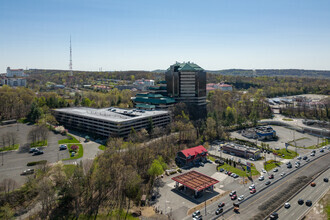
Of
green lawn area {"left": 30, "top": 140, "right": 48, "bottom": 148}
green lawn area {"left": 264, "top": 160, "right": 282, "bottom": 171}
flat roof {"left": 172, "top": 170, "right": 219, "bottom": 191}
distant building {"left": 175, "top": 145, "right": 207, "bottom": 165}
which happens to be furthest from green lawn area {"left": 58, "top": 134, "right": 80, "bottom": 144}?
green lawn area {"left": 264, "top": 160, "right": 282, "bottom": 171}

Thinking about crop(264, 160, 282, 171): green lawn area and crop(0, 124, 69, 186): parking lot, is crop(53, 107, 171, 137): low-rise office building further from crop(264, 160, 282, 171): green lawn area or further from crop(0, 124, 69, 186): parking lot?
crop(264, 160, 282, 171): green lawn area

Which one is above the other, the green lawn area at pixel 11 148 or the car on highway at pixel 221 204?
the green lawn area at pixel 11 148

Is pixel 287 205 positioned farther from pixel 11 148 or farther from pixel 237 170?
pixel 11 148

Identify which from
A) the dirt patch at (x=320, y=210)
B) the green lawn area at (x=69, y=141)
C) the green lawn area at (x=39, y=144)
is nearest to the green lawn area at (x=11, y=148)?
the green lawn area at (x=39, y=144)

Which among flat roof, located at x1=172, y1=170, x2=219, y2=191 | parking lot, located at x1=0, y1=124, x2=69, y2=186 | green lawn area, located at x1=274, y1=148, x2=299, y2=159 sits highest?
parking lot, located at x1=0, y1=124, x2=69, y2=186

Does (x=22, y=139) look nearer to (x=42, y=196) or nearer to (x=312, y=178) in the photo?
(x=42, y=196)

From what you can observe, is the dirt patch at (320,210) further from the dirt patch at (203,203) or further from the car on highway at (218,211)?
the dirt patch at (203,203)

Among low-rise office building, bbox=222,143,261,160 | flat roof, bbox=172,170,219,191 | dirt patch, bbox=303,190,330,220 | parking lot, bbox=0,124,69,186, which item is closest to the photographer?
dirt patch, bbox=303,190,330,220

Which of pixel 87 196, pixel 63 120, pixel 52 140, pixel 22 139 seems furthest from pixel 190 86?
pixel 87 196
